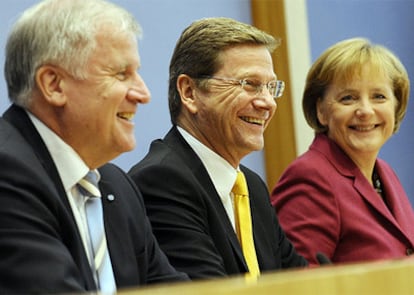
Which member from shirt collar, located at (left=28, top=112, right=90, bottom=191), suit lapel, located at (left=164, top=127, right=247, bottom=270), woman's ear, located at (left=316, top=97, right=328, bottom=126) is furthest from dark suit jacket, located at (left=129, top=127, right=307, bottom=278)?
woman's ear, located at (left=316, top=97, right=328, bottom=126)

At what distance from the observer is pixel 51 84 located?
2.25 m

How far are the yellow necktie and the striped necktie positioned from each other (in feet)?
2.04

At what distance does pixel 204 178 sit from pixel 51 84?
0.69 metres

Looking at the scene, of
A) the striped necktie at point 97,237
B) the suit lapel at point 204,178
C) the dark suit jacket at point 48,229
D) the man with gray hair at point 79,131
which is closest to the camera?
the dark suit jacket at point 48,229

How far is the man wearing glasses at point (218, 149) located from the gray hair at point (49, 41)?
0.54 metres

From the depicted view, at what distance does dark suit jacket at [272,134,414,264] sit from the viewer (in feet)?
10.5

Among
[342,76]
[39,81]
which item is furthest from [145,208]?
[342,76]

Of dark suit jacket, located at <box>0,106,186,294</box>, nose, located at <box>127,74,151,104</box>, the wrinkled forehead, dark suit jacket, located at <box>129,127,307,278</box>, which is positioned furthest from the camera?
the wrinkled forehead

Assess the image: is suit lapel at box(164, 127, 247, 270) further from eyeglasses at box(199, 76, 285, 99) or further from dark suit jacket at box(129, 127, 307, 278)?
eyeglasses at box(199, 76, 285, 99)

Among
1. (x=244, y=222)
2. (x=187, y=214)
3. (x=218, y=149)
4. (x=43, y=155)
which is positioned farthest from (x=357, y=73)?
(x=43, y=155)

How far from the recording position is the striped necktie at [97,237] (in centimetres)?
220

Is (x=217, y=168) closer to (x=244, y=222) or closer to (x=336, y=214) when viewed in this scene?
(x=244, y=222)

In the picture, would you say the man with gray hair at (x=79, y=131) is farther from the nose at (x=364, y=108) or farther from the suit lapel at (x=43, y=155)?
the nose at (x=364, y=108)

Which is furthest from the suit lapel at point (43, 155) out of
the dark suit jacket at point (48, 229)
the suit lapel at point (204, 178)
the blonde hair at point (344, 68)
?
the blonde hair at point (344, 68)
